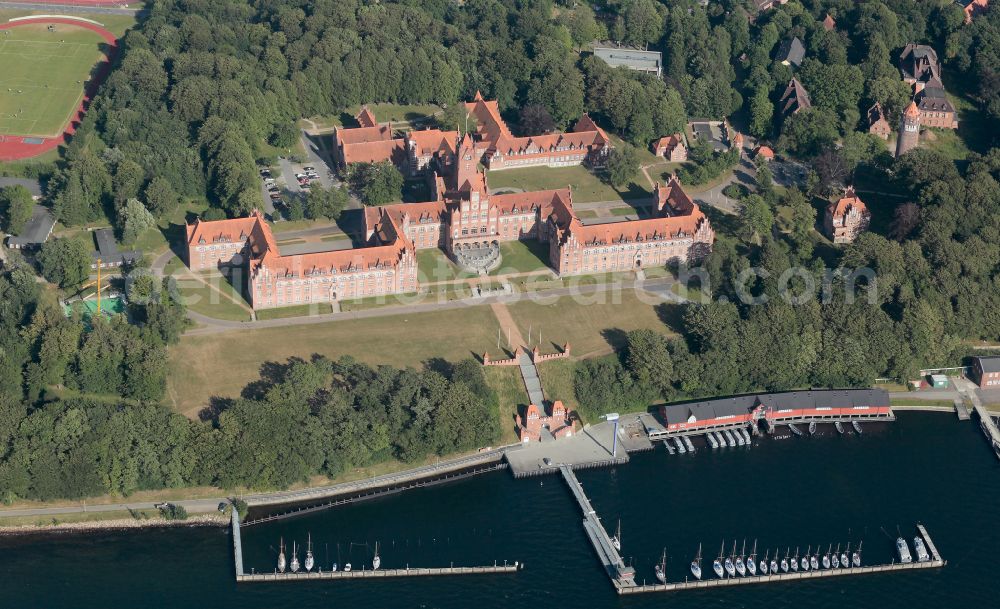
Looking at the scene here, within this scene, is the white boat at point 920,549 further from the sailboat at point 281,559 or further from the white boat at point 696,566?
the sailboat at point 281,559

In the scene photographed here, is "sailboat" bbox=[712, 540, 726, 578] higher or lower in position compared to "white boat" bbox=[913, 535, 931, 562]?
lower

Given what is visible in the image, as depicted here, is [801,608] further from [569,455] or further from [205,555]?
[205,555]

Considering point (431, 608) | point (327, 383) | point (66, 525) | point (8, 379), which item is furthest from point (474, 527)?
point (8, 379)

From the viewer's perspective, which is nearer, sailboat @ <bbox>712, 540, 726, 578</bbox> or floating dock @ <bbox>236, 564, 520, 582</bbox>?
floating dock @ <bbox>236, 564, 520, 582</bbox>

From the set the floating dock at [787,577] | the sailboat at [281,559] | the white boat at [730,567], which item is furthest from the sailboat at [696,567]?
the sailboat at [281,559]

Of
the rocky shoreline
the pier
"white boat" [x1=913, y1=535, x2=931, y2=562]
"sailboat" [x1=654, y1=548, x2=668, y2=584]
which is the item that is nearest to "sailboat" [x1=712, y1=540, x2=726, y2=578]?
"sailboat" [x1=654, y1=548, x2=668, y2=584]

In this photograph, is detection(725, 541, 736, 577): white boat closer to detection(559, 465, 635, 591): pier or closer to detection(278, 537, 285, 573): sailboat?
detection(559, 465, 635, 591): pier
